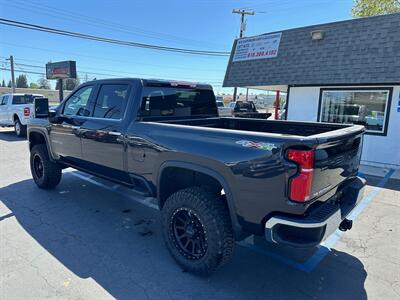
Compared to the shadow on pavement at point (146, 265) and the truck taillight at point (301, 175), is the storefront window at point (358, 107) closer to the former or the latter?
the shadow on pavement at point (146, 265)

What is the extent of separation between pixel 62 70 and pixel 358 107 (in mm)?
21734

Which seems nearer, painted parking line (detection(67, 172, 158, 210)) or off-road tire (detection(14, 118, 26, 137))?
painted parking line (detection(67, 172, 158, 210))

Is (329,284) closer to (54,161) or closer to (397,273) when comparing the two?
(397,273)

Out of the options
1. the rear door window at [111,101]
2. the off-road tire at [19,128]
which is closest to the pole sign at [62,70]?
the off-road tire at [19,128]

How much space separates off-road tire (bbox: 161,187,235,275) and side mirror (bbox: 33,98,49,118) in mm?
3211

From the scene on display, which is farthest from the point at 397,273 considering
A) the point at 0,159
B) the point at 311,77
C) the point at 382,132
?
the point at 0,159

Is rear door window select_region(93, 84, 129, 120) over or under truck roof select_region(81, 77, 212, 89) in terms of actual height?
under

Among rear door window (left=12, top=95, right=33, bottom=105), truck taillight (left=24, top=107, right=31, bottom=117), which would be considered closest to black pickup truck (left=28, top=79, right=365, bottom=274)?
truck taillight (left=24, top=107, right=31, bottom=117)

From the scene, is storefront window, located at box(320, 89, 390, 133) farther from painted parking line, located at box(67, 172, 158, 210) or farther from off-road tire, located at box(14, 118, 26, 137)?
off-road tire, located at box(14, 118, 26, 137)

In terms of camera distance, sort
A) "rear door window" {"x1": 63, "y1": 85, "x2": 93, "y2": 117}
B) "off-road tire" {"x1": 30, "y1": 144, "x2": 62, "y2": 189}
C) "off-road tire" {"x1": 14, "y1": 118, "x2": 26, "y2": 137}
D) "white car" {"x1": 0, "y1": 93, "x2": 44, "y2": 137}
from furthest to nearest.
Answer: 1. "off-road tire" {"x1": 14, "y1": 118, "x2": 26, "y2": 137}
2. "white car" {"x1": 0, "y1": 93, "x2": 44, "y2": 137}
3. "off-road tire" {"x1": 30, "y1": 144, "x2": 62, "y2": 189}
4. "rear door window" {"x1": 63, "y1": 85, "x2": 93, "y2": 117}

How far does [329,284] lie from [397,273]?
0.86 m

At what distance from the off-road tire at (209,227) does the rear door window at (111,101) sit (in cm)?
152

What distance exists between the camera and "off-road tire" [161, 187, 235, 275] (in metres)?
2.71

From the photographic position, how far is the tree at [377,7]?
18547mm
